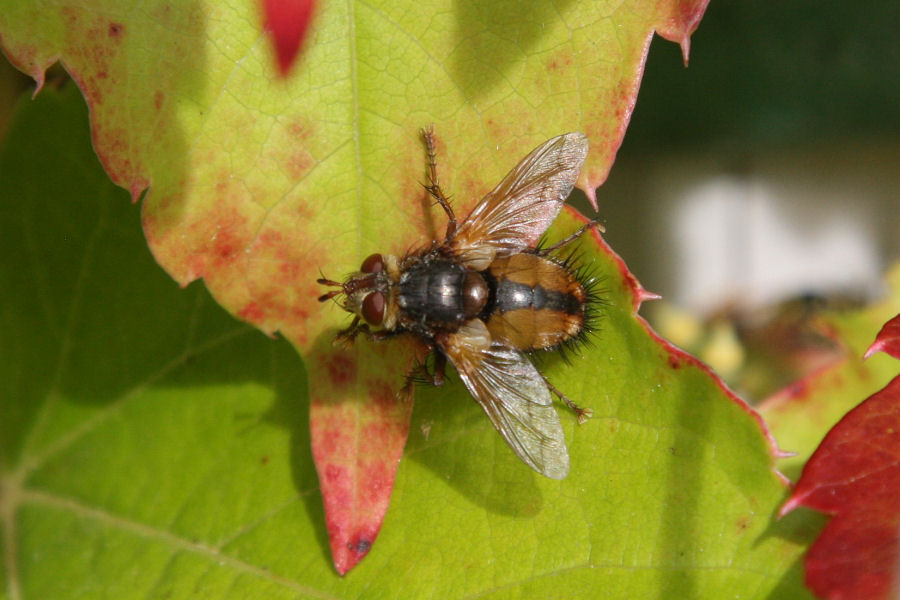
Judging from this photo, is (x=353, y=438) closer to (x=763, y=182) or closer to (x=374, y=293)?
(x=374, y=293)

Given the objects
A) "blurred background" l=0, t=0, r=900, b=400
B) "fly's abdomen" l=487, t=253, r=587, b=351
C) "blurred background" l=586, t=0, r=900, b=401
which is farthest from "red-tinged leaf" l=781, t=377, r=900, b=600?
"blurred background" l=586, t=0, r=900, b=401

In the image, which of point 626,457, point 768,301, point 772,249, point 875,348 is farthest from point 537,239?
point 772,249

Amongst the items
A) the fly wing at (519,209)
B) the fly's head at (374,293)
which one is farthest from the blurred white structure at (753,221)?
the fly's head at (374,293)

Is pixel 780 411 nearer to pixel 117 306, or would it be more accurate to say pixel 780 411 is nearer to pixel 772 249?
pixel 117 306

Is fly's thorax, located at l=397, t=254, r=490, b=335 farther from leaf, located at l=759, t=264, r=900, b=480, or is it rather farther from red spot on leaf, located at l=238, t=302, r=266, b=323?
leaf, located at l=759, t=264, r=900, b=480

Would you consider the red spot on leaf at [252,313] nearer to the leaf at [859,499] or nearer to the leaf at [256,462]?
the leaf at [256,462]
